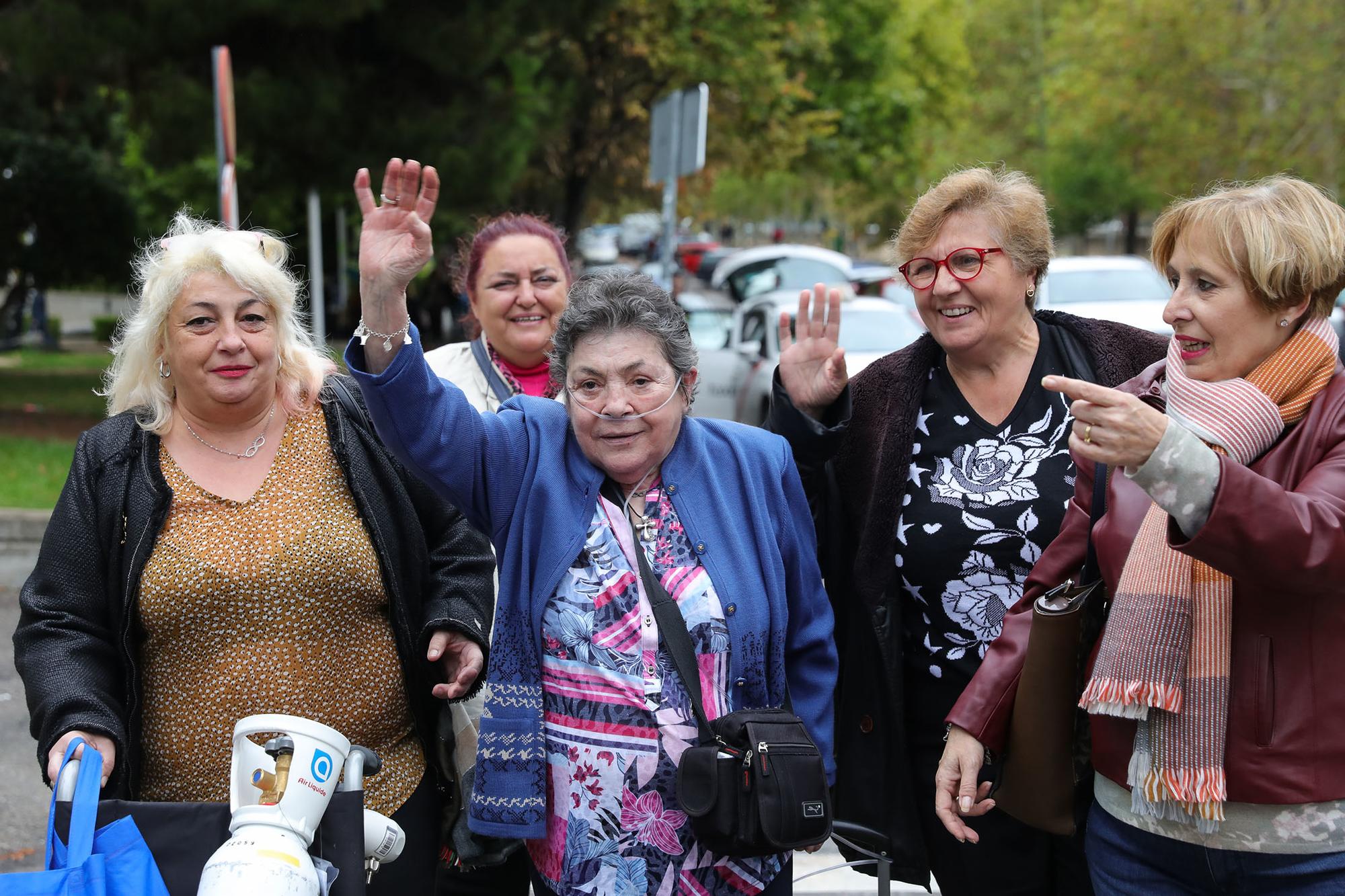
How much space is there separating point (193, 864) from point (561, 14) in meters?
13.9

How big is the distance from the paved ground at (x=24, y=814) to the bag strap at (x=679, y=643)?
2054mm

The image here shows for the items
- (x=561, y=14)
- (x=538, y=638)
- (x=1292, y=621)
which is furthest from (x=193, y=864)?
(x=561, y=14)

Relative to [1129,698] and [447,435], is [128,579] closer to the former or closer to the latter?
[447,435]

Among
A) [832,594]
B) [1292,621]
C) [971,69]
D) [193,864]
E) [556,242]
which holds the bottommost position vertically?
[193,864]

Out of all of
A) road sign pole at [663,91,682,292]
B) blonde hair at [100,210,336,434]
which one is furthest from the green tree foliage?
blonde hair at [100,210,336,434]

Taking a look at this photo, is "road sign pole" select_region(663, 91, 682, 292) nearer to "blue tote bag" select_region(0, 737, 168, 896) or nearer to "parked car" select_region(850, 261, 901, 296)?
"blue tote bag" select_region(0, 737, 168, 896)

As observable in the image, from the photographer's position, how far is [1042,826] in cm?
280

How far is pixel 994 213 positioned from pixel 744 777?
4.79 ft

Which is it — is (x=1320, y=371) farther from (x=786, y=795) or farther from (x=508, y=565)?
(x=508, y=565)

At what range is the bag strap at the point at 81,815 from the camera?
2.35m

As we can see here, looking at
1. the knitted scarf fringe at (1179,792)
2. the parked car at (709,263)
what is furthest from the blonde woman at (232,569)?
the parked car at (709,263)

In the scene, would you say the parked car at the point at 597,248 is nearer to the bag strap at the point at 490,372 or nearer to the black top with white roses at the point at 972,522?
the bag strap at the point at 490,372

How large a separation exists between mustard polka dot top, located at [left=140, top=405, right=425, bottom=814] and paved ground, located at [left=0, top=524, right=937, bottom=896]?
2.13 meters

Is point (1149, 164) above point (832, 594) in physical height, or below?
above
